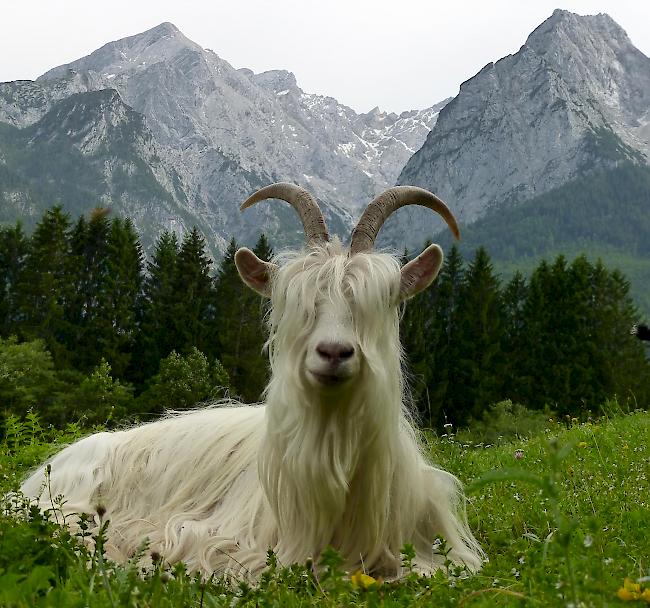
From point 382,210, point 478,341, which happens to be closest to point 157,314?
point 478,341

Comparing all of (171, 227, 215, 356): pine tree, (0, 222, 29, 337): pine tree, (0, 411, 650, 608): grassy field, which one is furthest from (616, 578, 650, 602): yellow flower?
(0, 222, 29, 337): pine tree

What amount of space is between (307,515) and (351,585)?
1804 millimetres

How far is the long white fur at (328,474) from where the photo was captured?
13.0 ft

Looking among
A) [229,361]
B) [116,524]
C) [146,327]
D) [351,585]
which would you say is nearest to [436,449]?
[116,524]

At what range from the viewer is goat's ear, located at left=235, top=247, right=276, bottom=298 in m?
4.60

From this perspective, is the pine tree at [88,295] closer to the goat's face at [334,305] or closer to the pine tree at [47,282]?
the pine tree at [47,282]

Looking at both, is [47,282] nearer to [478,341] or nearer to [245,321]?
[245,321]

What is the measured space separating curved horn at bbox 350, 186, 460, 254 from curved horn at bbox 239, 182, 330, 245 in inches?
8.0

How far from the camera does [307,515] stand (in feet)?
13.4

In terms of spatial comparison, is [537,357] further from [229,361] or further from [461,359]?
[229,361]

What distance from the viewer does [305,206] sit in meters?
4.83

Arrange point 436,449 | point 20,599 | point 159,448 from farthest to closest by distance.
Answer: point 436,449
point 159,448
point 20,599

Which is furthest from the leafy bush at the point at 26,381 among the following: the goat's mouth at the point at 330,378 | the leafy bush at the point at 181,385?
the goat's mouth at the point at 330,378

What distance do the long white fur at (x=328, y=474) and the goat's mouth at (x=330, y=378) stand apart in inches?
5.9
